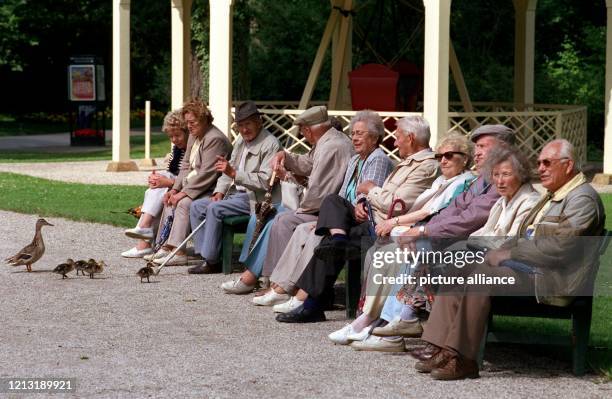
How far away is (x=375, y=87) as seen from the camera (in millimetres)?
19531

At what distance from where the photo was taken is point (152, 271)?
10.2 meters

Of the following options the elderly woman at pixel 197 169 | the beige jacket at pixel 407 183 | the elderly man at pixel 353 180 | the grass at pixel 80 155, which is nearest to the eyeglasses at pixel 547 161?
the beige jacket at pixel 407 183

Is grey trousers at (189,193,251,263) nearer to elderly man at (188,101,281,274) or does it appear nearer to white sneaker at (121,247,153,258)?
elderly man at (188,101,281,274)

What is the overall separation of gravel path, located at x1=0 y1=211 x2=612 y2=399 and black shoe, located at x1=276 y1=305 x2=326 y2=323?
9 centimetres

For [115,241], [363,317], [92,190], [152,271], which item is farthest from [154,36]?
[363,317]

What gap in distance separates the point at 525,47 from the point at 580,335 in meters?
15.9

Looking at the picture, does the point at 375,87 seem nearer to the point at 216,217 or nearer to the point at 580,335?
the point at 216,217

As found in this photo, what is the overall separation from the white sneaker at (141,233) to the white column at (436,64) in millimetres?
5871

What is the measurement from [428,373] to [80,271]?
4.82 meters

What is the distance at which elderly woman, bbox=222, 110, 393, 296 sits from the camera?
8.75m

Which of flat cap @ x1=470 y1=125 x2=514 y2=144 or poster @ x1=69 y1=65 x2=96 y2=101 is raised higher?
poster @ x1=69 y1=65 x2=96 y2=101

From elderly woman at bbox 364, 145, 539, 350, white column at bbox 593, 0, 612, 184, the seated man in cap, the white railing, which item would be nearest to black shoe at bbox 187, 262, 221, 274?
the seated man in cap

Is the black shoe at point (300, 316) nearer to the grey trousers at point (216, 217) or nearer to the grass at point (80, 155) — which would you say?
the grey trousers at point (216, 217)

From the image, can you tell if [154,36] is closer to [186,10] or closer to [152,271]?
[186,10]
